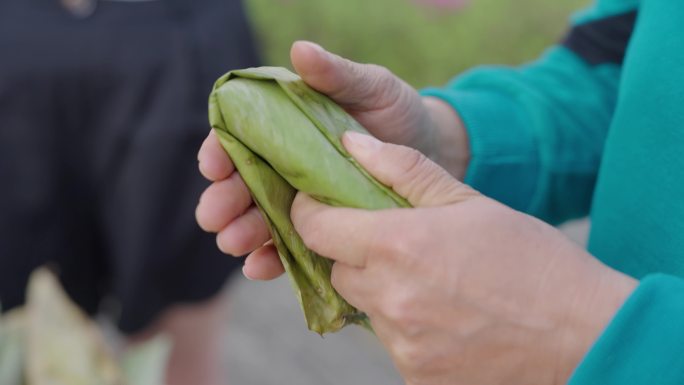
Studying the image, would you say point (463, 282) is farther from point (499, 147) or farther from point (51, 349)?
point (51, 349)

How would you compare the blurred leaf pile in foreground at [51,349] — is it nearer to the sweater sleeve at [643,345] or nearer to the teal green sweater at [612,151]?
the teal green sweater at [612,151]

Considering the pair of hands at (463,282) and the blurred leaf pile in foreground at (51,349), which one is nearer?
the pair of hands at (463,282)

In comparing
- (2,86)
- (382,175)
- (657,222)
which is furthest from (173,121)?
(657,222)

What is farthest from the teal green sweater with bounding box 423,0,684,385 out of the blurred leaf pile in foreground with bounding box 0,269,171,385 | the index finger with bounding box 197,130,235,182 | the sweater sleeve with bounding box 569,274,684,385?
the blurred leaf pile in foreground with bounding box 0,269,171,385

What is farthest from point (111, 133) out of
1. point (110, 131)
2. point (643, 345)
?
point (643, 345)

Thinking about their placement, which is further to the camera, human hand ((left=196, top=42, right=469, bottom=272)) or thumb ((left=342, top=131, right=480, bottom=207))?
human hand ((left=196, top=42, right=469, bottom=272))

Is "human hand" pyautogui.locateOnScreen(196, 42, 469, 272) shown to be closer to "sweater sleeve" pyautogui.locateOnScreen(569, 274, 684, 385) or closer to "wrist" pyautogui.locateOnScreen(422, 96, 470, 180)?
"wrist" pyautogui.locateOnScreen(422, 96, 470, 180)

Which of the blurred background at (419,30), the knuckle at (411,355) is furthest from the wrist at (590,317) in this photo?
the blurred background at (419,30)
